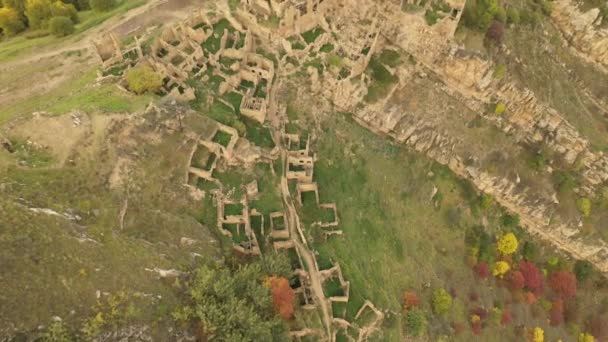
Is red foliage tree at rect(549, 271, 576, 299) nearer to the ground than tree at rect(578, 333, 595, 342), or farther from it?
farther from it

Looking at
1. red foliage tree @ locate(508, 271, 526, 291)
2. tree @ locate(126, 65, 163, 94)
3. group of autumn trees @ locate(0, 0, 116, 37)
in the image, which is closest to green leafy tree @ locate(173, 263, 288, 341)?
tree @ locate(126, 65, 163, 94)

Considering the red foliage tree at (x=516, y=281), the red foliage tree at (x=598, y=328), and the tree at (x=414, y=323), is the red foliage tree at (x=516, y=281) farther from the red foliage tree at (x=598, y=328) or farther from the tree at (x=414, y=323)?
the tree at (x=414, y=323)

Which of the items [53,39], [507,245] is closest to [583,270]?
[507,245]

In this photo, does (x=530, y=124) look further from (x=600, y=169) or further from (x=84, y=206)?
(x=84, y=206)

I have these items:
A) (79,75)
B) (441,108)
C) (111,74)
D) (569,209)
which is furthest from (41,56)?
(569,209)

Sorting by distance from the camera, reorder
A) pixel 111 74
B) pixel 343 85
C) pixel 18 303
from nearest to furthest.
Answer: pixel 18 303
pixel 111 74
pixel 343 85

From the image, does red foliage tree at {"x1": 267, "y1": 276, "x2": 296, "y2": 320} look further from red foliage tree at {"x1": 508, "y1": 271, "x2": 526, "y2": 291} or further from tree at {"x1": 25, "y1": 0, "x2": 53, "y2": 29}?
tree at {"x1": 25, "y1": 0, "x2": 53, "y2": 29}

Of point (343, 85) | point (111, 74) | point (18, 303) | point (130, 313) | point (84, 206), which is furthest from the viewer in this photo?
point (343, 85)
